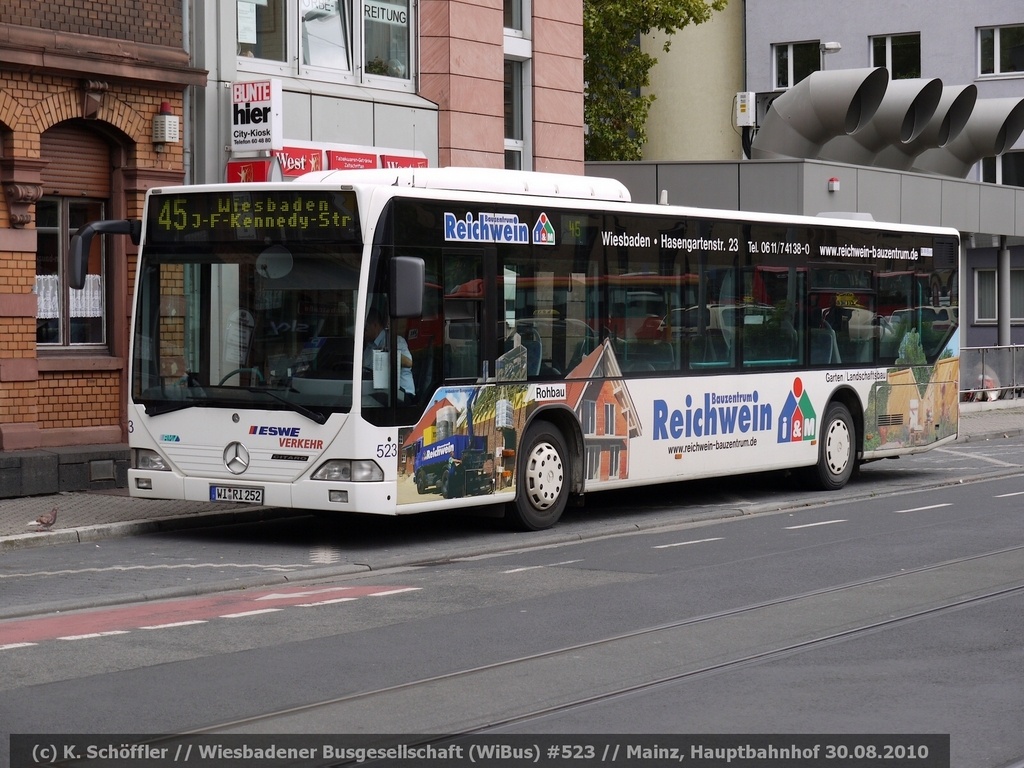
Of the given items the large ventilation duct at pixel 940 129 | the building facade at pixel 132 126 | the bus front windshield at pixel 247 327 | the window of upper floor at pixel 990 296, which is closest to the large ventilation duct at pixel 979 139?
the large ventilation duct at pixel 940 129

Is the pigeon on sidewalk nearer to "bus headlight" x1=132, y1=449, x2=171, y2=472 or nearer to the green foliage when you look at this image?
"bus headlight" x1=132, y1=449, x2=171, y2=472

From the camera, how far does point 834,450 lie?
18.2m

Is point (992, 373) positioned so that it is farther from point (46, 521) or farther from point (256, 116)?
point (46, 521)

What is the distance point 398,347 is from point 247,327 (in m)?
1.25

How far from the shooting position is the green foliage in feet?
140

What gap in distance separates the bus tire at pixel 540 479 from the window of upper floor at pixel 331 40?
727cm

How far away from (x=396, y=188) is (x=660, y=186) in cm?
1647

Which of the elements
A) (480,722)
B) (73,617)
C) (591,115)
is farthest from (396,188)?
(591,115)

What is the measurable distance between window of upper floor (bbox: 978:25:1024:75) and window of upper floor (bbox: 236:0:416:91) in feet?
90.2

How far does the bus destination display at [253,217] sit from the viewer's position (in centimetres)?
1270

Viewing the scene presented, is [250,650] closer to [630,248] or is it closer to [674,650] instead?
[674,650]

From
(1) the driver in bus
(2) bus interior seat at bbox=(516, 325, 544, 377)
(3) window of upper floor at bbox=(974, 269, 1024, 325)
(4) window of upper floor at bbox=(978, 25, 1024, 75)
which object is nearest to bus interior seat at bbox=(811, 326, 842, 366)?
(2) bus interior seat at bbox=(516, 325, 544, 377)

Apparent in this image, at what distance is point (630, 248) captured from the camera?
49.8 feet

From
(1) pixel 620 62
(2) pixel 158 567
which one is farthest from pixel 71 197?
(1) pixel 620 62
